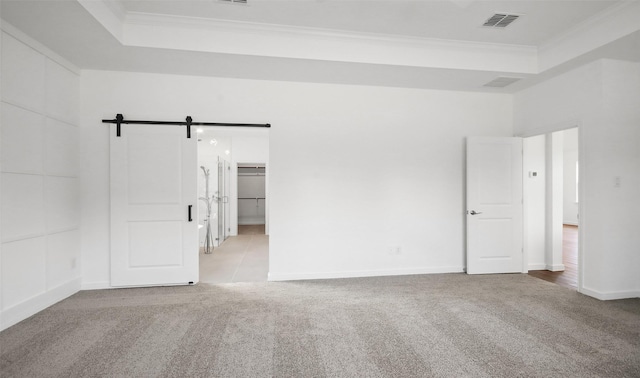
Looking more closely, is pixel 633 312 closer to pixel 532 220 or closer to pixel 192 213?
pixel 532 220

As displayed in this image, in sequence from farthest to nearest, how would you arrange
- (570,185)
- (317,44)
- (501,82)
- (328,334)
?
(570,185), (501,82), (317,44), (328,334)

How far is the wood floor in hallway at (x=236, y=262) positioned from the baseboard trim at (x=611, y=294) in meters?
3.98

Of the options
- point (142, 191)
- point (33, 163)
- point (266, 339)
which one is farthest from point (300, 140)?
point (33, 163)

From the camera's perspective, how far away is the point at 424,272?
15.0 feet

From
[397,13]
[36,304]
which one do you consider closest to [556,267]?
[397,13]

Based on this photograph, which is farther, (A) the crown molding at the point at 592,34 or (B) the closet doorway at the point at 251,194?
(B) the closet doorway at the point at 251,194

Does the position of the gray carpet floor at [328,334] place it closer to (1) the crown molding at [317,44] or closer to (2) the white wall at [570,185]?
(1) the crown molding at [317,44]

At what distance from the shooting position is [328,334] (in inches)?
106

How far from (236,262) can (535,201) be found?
4919 mm

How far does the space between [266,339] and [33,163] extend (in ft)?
9.58

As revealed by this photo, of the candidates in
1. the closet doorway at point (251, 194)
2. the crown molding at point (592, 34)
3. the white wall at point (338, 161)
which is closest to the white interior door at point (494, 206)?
the white wall at point (338, 161)

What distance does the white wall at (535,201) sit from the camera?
4855 millimetres

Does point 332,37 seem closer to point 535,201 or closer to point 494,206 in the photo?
point 494,206

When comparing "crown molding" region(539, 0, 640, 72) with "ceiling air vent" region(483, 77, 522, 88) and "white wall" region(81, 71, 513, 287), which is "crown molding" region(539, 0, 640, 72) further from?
"white wall" region(81, 71, 513, 287)
